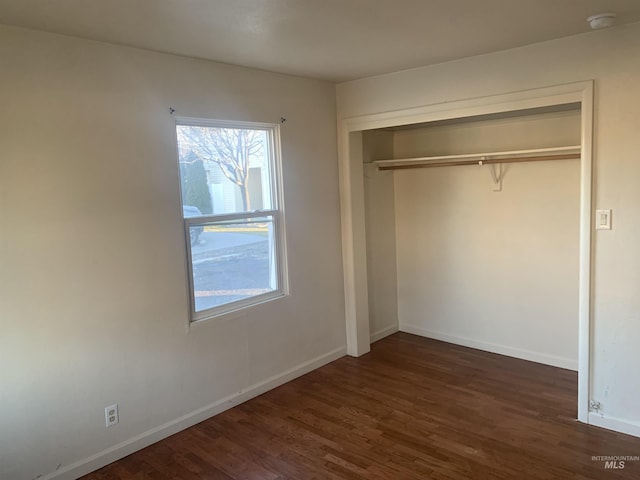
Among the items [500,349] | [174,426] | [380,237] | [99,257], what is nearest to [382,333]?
[380,237]

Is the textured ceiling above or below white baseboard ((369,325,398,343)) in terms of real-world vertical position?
above

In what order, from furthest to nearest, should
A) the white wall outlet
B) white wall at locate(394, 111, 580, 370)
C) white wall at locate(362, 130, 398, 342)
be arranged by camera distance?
white wall at locate(362, 130, 398, 342) → white wall at locate(394, 111, 580, 370) → the white wall outlet

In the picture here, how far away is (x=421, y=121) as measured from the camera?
3.89 m

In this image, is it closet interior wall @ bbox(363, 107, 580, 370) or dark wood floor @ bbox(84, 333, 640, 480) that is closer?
dark wood floor @ bbox(84, 333, 640, 480)

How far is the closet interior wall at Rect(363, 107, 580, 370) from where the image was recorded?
160 inches

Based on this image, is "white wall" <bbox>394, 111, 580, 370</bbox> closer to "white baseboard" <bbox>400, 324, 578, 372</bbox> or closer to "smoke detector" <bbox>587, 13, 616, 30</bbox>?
"white baseboard" <bbox>400, 324, 578, 372</bbox>

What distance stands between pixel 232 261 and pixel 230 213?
0.37 meters

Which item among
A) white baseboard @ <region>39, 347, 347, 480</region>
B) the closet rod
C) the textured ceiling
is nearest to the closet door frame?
the textured ceiling

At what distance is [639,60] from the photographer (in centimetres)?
281

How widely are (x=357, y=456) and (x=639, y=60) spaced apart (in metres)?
2.91

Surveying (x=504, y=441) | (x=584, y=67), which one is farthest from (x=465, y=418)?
(x=584, y=67)

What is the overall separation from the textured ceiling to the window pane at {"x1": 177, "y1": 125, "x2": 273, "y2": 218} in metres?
0.55

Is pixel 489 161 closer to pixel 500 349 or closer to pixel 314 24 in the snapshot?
pixel 500 349

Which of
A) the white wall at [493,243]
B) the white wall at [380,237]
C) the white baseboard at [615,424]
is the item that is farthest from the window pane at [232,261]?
the white baseboard at [615,424]
